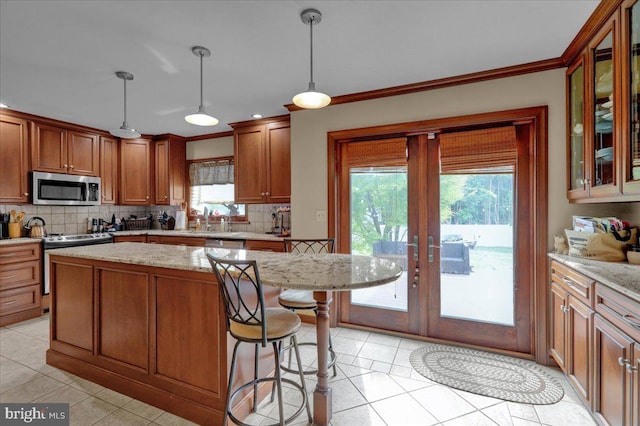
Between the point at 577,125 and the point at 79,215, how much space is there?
6147mm

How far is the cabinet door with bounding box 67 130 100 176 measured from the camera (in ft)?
13.9

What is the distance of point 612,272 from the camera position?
169cm

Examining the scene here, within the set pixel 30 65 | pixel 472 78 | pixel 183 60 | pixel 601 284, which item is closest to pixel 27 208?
pixel 30 65

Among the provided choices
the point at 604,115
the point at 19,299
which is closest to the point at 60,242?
the point at 19,299

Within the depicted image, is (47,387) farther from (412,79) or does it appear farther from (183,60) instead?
(412,79)

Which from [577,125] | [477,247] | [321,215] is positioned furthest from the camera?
[321,215]

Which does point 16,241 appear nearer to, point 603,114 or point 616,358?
point 616,358

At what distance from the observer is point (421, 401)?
6.78 feet

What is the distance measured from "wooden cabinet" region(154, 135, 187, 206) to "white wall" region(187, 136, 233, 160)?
190 mm

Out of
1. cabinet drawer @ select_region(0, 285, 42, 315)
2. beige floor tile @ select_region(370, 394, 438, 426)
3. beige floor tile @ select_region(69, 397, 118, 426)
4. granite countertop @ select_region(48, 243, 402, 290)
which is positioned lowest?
beige floor tile @ select_region(370, 394, 438, 426)

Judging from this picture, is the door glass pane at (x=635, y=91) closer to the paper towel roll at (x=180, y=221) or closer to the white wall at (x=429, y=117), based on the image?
the white wall at (x=429, y=117)

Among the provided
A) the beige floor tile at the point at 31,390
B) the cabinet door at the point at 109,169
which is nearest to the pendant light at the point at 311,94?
the beige floor tile at the point at 31,390

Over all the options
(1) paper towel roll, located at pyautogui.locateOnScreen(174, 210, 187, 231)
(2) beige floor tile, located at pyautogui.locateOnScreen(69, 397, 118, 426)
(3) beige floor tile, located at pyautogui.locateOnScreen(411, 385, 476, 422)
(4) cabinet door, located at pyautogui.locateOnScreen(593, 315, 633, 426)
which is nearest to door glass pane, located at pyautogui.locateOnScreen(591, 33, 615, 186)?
(4) cabinet door, located at pyautogui.locateOnScreen(593, 315, 633, 426)

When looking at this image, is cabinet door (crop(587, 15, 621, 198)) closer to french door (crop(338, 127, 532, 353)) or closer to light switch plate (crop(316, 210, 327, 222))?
french door (crop(338, 127, 532, 353))
